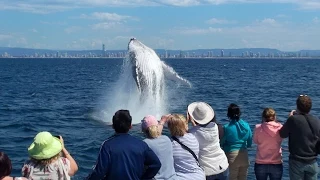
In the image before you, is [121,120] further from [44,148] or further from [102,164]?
[44,148]

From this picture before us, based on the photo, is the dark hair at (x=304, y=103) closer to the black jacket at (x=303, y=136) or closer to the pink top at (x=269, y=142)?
the black jacket at (x=303, y=136)

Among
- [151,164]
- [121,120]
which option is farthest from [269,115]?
[121,120]

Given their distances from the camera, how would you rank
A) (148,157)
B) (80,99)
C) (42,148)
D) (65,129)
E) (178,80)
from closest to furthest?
1. (42,148)
2. (148,157)
3. (65,129)
4. (178,80)
5. (80,99)

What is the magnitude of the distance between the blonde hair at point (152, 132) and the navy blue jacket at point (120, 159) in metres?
0.41

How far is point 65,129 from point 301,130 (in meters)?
19.2

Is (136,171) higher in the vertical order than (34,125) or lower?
higher

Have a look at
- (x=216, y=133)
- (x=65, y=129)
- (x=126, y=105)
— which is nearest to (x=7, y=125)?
(x=65, y=129)

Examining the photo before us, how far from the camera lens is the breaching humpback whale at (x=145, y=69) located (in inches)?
1070

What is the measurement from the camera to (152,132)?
7.11 metres

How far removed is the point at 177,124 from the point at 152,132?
1.68 ft

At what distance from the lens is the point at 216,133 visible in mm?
8258

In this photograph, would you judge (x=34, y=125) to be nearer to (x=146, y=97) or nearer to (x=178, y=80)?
(x=146, y=97)

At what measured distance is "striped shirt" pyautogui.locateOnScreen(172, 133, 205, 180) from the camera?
24.9 feet

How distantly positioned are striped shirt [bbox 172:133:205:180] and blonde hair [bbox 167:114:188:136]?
0.10m
